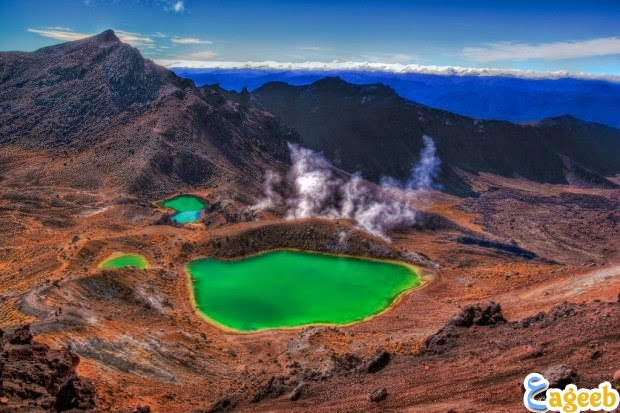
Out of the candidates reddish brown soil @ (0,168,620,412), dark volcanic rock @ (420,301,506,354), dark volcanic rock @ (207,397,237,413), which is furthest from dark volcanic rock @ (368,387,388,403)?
dark volcanic rock @ (207,397,237,413)

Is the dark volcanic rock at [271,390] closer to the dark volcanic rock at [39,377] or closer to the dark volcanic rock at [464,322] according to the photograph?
the dark volcanic rock at [39,377]

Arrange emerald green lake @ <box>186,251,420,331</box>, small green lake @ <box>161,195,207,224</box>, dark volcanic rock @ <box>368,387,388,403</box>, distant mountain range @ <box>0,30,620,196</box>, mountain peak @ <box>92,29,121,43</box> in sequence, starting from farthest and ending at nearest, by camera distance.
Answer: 1. mountain peak @ <box>92,29,121,43</box>
2. distant mountain range @ <box>0,30,620,196</box>
3. small green lake @ <box>161,195,207,224</box>
4. emerald green lake @ <box>186,251,420,331</box>
5. dark volcanic rock @ <box>368,387,388,403</box>

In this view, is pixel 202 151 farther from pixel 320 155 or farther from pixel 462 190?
pixel 462 190

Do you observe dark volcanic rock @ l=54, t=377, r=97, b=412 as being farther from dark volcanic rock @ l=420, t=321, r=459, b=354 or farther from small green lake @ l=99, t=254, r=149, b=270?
small green lake @ l=99, t=254, r=149, b=270

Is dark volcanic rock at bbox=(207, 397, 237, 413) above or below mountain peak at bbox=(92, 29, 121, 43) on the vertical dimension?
below

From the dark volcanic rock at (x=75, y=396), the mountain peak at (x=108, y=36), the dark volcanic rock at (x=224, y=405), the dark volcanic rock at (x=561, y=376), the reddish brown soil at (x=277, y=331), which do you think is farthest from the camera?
the mountain peak at (x=108, y=36)

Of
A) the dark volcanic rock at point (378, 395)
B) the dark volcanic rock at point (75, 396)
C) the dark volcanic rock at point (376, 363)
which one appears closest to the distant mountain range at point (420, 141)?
the dark volcanic rock at point (376, 363)
